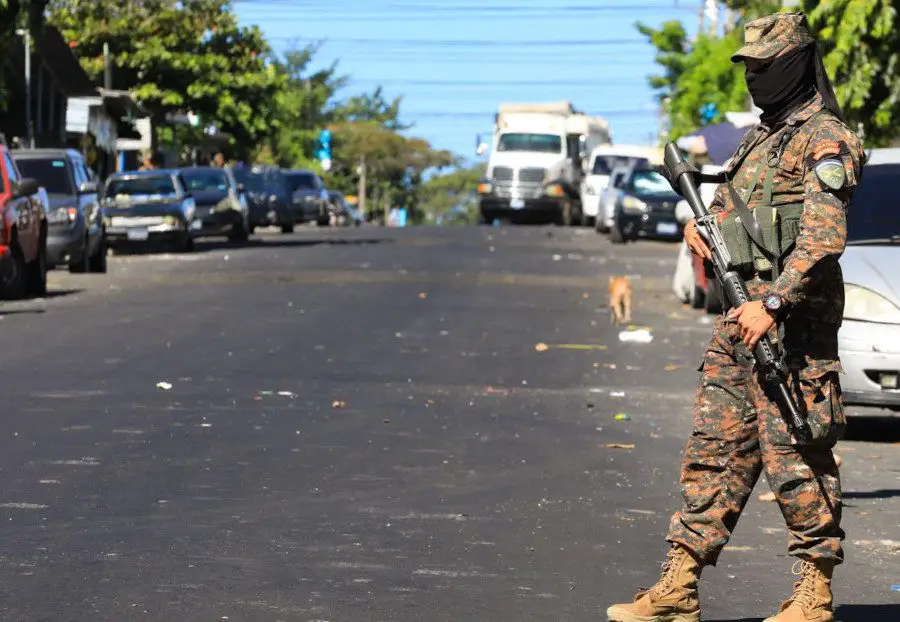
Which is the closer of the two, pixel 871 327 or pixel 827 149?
pixel 827 149

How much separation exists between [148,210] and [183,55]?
21.5 meters

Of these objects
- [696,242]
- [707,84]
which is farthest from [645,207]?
[696,242]

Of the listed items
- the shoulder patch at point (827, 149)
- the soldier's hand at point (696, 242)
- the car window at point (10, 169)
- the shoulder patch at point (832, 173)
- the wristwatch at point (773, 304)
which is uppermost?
the shoulder patch at point (827, 149)

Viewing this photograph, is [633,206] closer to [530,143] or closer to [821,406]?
[530,143]

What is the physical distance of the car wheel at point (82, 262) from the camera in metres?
27.4

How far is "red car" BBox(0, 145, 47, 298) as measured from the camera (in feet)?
68.1

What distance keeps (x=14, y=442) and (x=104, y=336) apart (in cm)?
676

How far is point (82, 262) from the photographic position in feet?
90.8

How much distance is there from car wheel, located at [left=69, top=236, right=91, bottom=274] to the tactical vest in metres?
22.1

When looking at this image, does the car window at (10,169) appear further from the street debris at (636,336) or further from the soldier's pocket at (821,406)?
the soldier's pocket at (821,406)

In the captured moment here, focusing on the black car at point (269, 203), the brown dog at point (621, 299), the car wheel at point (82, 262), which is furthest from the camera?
the black car at point (269, 203)

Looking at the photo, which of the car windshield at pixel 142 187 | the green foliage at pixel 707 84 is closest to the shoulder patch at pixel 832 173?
the car windshield at pixel 142 187

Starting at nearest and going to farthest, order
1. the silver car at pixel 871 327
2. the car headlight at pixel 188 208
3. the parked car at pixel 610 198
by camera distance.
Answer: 1. the silver car at pixel 871 327
2. the car headlight at pixel 188 208
3. the parked car at pixel 610 198

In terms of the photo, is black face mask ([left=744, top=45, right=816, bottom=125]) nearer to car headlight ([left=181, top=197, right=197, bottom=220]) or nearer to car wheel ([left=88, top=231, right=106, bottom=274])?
car wheel ([left=88, top=231, right=106, bottom=274])
